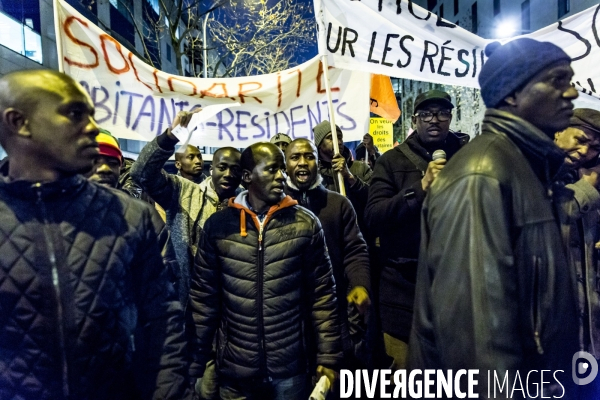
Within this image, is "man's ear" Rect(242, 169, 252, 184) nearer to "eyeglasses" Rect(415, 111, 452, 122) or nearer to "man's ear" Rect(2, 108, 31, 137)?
"eyeglasses" Rect(415, 111, 452, 122)

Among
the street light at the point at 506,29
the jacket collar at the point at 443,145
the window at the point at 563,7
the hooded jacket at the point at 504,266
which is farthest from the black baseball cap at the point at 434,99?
the street light at the point at 506,29

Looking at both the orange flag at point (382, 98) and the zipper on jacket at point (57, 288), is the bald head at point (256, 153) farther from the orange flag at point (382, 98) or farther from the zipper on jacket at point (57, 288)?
the orange flag at point (382, 98)

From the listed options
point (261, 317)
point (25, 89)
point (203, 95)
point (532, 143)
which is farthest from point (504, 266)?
point (203, 95)

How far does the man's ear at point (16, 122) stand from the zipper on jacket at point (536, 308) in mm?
1938

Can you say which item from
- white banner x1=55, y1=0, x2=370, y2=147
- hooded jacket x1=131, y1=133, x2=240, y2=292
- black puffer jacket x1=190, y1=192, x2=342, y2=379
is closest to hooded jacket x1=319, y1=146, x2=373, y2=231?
white banner x1=55, y1=0, x2=370, y2=147

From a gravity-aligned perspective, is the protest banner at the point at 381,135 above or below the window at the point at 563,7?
below

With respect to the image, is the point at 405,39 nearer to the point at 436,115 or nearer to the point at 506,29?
the point at 436,115

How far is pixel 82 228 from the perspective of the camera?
1.85m

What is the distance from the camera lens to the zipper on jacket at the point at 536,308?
Result: 1.62m

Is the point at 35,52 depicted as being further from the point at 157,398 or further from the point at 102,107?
the point at 157,398

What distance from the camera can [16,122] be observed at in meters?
1.75

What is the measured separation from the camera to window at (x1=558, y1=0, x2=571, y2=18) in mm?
21172

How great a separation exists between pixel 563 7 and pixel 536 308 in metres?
25.1

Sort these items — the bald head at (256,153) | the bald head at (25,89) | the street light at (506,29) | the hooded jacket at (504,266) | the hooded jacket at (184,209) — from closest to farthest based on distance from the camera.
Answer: the hooded jacket at (504,266) < the bald head at (25,89) < the bald head at (256,153) < the hooded jacket at (184,209) < the street light at (506,29)
